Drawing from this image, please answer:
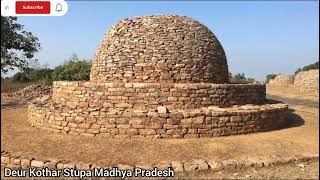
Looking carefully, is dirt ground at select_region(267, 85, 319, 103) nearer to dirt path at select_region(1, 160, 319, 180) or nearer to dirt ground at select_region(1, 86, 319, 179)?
dirt ground at select_region(1, 86, 319, 179)

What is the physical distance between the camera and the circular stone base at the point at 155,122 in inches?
325

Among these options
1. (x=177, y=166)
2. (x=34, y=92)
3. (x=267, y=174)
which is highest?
(x=34, y=92)

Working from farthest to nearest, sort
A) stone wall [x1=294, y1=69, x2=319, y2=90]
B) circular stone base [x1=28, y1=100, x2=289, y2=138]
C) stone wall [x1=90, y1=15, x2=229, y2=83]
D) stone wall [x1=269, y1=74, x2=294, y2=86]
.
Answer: stone wall [x1=269, y1=74, x2=294, y2=86]
stone wall [x1=294, y1=69, x2=319, y2=90]
stone wall [x1=90, y1=15, x2=229, y2=83]
circular stone base [x1=28, y1=100, x2=289, y2=138]

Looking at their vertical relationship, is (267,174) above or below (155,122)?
below

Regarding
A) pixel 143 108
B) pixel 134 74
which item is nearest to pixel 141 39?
pixel 134 74

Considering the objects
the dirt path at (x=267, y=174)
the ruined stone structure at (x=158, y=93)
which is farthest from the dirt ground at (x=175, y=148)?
the ruined stone structure at (x=158, y=93)

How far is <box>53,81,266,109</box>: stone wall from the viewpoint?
29.6 ft

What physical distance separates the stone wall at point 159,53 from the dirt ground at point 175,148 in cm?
224

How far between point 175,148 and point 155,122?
99cm

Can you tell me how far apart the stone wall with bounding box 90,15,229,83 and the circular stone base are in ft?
4.50

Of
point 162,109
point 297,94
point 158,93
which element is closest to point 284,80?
point 297,94

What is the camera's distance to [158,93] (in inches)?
355

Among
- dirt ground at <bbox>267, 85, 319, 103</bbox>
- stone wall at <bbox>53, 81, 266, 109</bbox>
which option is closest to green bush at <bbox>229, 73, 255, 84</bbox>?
dirt ground at <bbox>267, 85, 319, 103</bbox>

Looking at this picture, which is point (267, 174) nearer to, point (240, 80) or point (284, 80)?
point (240, 80)
